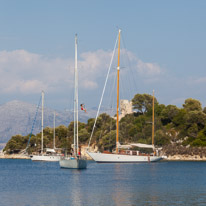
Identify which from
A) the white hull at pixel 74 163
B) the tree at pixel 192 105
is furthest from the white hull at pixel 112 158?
the tree at pixel 192 105

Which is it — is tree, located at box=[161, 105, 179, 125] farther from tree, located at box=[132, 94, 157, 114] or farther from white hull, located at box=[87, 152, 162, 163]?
white hull, located at box=[87, 152, 162, 163]

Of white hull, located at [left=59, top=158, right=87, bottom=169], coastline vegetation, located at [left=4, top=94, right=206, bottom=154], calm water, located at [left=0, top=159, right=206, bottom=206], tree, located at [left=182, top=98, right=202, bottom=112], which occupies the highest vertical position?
tree, located at [left=182, top=98, right=202, bottom=112]

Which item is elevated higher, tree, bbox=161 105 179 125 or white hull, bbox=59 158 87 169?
tree, bbox=161 105 179 125

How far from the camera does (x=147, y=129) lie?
326ft

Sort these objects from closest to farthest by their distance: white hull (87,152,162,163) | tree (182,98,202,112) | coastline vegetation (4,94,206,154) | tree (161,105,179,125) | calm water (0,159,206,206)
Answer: calm water (0,159,206,206)
white hull (87,152,162,163)
coastline vegetation (4,94,206,154)
tree (161,105,179,125)
tree (182,98,202,112)

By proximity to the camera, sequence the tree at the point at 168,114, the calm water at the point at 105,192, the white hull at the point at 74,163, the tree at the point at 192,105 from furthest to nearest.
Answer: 1. the tree at the point at 192,105
2. the tree at the point at 168,114
3. the white hull at the point at 74,163
4. the calm water at the point at 105,192

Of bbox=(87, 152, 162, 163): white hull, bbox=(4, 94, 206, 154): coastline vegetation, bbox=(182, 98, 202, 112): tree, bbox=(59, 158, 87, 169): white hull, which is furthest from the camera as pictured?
bbox=(182, 98, 202, 112): tree

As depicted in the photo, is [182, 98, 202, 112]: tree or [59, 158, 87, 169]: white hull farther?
[182, 98, 202, 112]: tree

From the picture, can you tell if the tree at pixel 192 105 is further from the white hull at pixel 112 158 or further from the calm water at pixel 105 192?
the calm water at pixel 105 192

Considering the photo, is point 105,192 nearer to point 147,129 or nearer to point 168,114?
point 147,129

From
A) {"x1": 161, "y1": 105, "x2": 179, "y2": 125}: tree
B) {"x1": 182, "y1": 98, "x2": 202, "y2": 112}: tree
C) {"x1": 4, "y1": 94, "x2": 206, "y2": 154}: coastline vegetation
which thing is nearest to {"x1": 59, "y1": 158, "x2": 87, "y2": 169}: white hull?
{"x1": 4, "y1": 94, "x2": 206, "y2": 154}: coastline vegetation

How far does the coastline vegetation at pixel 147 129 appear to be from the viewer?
95.2m

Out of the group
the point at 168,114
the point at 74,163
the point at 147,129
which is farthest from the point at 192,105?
the point at 74,163

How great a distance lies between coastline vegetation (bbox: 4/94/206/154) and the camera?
95188mm
